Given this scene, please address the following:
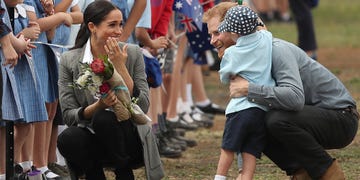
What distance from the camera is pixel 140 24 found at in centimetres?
937

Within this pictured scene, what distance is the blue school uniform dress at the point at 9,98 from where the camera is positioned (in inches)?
314

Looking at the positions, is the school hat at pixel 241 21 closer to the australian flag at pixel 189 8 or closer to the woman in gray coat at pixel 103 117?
the woman in gray coat at pixel 103 117

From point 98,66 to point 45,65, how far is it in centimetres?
144

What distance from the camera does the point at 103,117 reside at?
299 inches

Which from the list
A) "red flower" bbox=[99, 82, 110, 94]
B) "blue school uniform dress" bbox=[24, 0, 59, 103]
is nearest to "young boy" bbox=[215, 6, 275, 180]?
"red flower" bbox=[99, 82, 110, 94]

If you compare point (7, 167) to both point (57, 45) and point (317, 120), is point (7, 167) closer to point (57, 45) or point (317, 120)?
point (57, 45)

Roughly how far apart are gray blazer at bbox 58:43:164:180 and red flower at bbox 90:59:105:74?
17.0 inches

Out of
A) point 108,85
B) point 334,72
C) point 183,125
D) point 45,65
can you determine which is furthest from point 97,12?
point 334,72

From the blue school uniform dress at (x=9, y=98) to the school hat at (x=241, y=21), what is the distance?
1501 mm

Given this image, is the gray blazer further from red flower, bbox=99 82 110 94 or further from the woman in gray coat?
red flower, bbox=99 82 110 94

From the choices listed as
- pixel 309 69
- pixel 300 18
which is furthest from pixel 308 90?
pixel 300 18

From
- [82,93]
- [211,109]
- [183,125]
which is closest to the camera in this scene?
[82,93]

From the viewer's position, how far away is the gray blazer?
7711 mm

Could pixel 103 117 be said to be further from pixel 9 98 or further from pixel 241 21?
pixel 241 21
